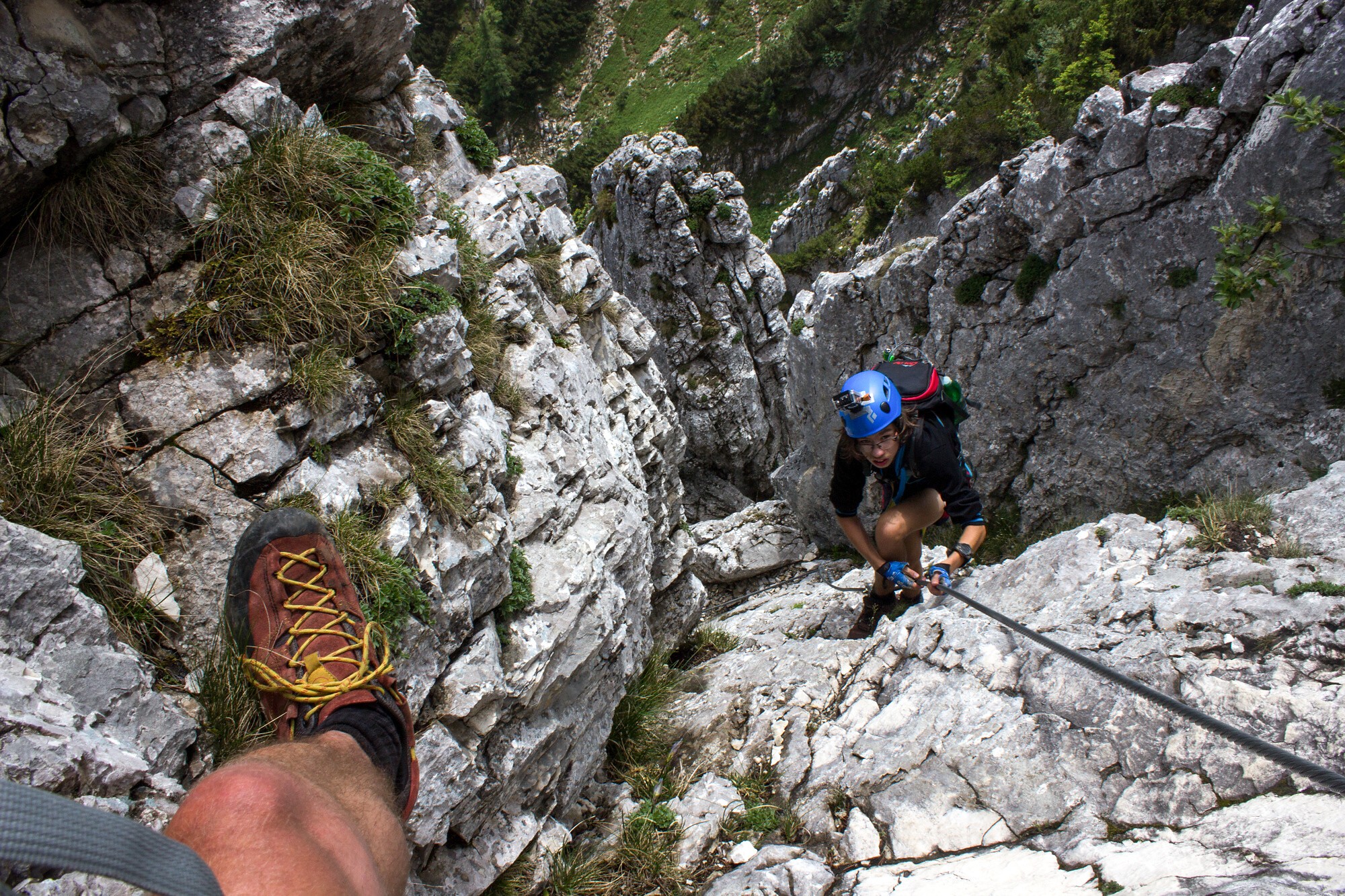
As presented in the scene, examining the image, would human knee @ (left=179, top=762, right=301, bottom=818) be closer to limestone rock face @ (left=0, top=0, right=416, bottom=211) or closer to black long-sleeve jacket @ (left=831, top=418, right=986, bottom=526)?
limestone rock face @ (left=0, top=0, right=416, bottom=211)

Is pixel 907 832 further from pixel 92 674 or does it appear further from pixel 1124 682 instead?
pixel 92 674

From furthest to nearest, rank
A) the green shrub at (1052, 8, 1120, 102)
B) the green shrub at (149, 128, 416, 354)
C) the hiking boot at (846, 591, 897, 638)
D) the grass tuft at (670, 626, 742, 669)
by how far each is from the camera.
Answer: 1. the green shrub at (1052, 8, 1120, 102)
2. the grass tuft at (670, 626, 742, 669)
3. the hiking boot at (846, 591, 897, 638)
4. the green shrub at (149, 128, 416, 354)

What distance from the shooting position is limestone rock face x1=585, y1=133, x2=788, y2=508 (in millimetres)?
25281

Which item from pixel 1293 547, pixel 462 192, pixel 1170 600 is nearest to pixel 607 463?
pixel 462 192

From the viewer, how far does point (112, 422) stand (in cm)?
402

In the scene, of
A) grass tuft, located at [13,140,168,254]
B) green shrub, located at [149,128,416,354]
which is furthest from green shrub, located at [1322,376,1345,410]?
grass tuft, located at [13,140,168,254]

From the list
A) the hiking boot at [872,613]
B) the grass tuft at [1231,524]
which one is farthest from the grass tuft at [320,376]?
the grass tuft at [1231,524]

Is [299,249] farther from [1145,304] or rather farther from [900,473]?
[1145,304]

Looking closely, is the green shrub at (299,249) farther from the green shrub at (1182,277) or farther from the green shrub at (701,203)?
the green shrub at (701,203)

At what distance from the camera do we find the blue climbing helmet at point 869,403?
5641mm

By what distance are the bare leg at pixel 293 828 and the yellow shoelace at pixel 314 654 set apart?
1.41ft

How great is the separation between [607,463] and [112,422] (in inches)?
174

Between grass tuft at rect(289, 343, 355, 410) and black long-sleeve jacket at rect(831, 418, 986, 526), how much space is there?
435cm

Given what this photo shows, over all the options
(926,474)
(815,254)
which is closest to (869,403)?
(926,474)
